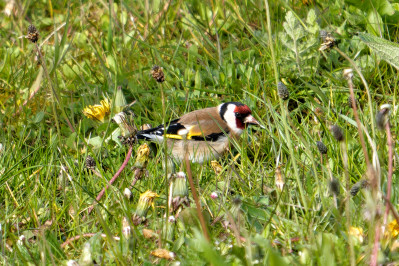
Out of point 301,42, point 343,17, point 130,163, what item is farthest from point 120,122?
point 343,17

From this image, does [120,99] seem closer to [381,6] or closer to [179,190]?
[179,190]

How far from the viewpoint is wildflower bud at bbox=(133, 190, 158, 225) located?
7.58 ft

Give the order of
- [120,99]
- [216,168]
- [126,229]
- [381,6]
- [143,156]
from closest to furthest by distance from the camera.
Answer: [126,229] < [143,156] < [216,168] < [120,99] < [381,6]

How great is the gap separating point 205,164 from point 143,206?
36.8 inches

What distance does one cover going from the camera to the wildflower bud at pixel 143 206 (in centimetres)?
231

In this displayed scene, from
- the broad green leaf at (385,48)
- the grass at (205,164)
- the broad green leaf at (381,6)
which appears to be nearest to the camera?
the grass at (205,164)

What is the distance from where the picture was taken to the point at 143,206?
2.32m

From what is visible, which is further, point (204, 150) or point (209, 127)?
point (209, 127)

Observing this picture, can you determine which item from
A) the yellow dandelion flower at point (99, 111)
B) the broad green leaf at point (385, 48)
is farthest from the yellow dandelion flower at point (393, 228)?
the yellow dandelion flower at point (99, 111)

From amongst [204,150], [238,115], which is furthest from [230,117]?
[204,150]

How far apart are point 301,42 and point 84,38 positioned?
74.9 inches

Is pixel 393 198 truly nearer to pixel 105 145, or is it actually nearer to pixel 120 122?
pixel 120 122

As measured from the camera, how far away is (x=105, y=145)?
3.60 meters

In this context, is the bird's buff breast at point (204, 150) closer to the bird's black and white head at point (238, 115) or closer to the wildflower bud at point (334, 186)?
the bird's black and white head at point (238, 115)
